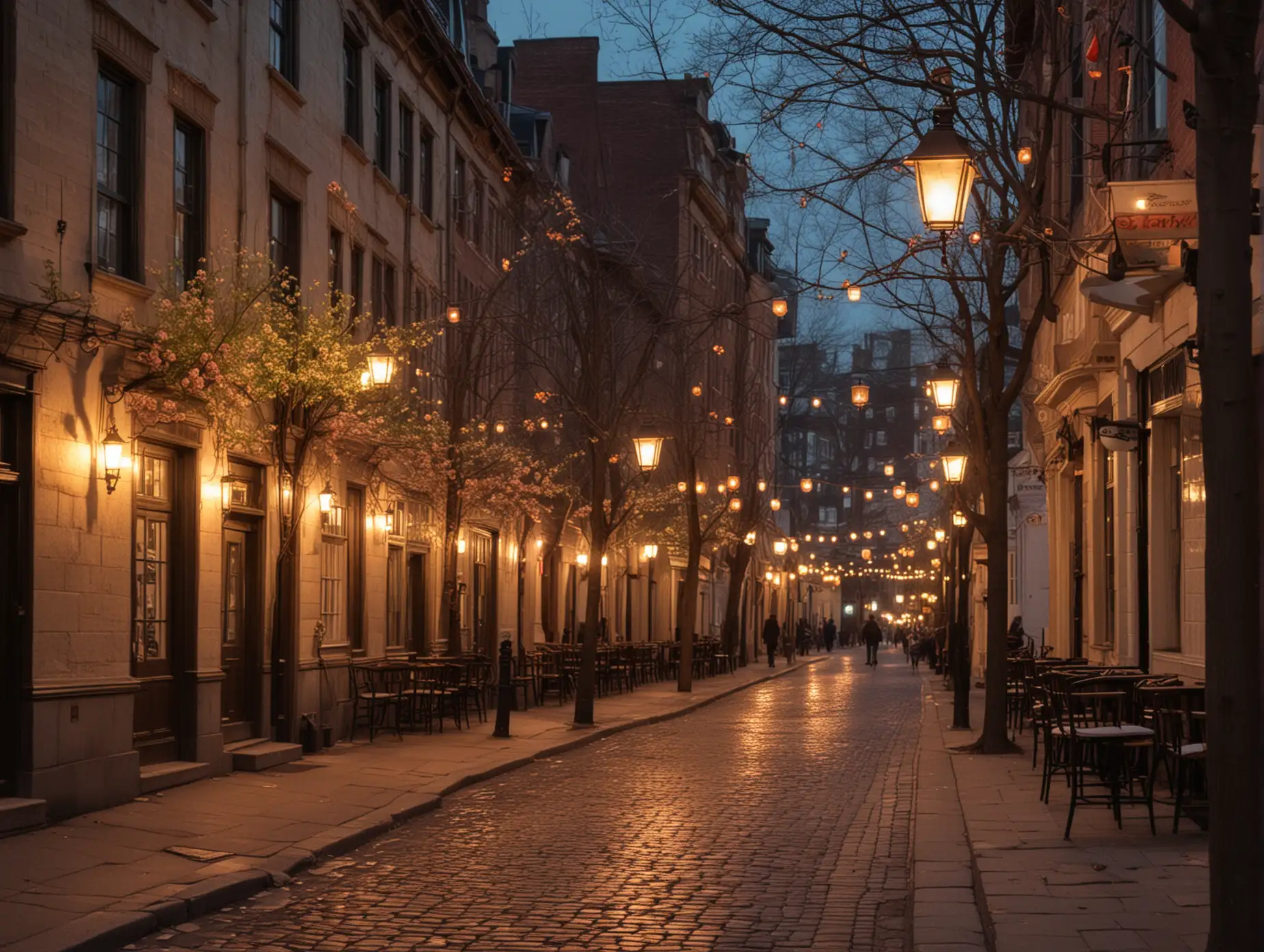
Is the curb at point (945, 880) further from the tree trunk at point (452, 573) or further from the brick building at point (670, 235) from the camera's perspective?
the brick building at point (670, 235)

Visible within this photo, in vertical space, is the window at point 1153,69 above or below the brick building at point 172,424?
above

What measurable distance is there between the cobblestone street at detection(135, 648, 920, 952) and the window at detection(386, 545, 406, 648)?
233 inches

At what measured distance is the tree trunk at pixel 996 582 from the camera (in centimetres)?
1989

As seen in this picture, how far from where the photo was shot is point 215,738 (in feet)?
56.1

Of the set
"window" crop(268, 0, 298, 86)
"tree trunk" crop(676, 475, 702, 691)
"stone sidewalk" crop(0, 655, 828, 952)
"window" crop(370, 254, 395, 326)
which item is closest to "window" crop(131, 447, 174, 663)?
"stone sidewalk" crop(0, 655, 828, 952)

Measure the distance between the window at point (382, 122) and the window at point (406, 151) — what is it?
110 centimetres

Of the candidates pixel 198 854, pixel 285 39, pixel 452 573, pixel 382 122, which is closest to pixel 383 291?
pixel 382 122

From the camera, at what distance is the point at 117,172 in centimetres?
1552

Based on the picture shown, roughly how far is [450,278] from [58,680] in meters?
17.9

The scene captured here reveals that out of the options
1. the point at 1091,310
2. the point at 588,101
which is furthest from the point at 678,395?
the point at 588,101

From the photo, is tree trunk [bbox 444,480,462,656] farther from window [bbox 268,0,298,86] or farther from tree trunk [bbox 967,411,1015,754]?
tree trunk [bbox 967,411,1015,754]

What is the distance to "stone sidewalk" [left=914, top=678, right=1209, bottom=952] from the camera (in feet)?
27.6

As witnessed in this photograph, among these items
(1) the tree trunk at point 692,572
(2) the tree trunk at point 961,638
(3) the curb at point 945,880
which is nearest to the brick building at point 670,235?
(1) the tree trunk at point 692,572

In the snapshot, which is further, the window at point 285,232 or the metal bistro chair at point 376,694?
the metal bistro chair at point 376,694
